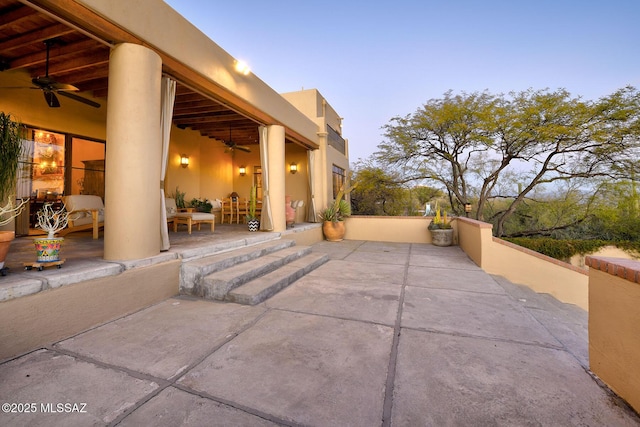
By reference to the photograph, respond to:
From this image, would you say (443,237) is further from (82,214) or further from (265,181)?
(82,214)

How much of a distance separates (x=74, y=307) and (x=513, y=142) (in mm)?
12317

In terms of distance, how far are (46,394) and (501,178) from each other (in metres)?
14.9

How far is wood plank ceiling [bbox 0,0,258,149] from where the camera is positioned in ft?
8.94

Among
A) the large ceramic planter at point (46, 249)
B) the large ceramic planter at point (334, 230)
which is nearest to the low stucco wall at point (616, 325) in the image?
the large ceramic planter at point (46, 249)

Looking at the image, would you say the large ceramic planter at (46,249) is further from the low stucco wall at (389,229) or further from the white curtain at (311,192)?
the low stucco wall at (389,229)

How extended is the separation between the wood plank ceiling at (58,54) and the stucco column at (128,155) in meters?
0.51

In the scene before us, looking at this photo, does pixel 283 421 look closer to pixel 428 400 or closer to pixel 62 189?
pixel 428 400

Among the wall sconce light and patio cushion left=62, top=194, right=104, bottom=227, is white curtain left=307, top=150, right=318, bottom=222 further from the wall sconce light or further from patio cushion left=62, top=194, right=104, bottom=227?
patio cushion left=62, top=194, right=104, bottom=227

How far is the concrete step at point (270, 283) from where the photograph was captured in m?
2.62

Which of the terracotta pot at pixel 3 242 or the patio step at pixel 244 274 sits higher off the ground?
the terracotta pot at pixel 3 242

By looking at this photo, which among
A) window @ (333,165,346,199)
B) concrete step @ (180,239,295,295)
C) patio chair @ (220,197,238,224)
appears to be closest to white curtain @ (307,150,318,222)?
window @ (333,165,346,199)

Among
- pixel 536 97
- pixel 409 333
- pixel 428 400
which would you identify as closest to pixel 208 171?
pixel 409 333

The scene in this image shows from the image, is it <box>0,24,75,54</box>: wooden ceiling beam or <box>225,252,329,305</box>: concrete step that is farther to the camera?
<box>0,24,75,54</box>: wooden ceiling beam

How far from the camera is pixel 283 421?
115 centimetres
